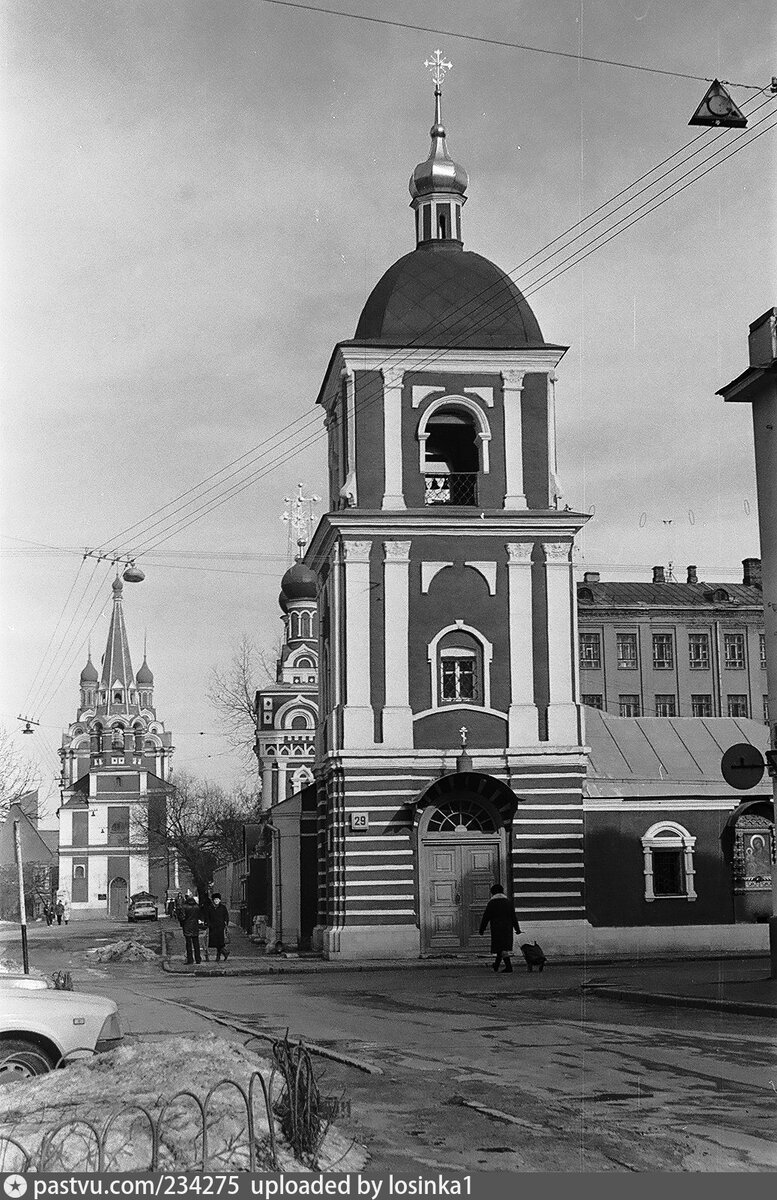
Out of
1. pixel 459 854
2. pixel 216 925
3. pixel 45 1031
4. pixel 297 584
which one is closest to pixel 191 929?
pixel 216 925

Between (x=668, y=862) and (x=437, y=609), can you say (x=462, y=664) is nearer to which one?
(x=437, y=609)

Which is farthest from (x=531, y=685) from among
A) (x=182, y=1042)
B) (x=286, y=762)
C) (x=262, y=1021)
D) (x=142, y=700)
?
(x=142, y=700)

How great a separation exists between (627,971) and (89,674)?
122 metres

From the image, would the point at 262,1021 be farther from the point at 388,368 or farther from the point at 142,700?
the point at 142,700

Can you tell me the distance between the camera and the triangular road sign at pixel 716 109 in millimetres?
13492

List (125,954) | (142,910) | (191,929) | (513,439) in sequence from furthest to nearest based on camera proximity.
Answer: (142,910)
(125,954)
(513,439)
(191,929)

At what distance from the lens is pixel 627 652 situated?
78312mm

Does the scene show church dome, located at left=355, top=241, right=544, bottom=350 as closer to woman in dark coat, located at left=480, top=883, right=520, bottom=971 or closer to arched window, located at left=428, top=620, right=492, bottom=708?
arched window, located at left=428, top=620, right=492, bottom=708

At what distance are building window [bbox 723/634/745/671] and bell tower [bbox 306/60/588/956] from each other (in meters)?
45.7

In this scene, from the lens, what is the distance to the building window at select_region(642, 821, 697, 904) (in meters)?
34.8

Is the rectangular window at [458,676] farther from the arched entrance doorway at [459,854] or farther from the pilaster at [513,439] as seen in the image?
the pilaster at [513,439]

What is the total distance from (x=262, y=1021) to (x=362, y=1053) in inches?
156

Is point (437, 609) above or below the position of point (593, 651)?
below

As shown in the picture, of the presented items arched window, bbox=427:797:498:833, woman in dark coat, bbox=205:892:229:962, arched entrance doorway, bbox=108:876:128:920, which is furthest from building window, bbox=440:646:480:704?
arched entrance doorway, bbox=108:876:128:920
